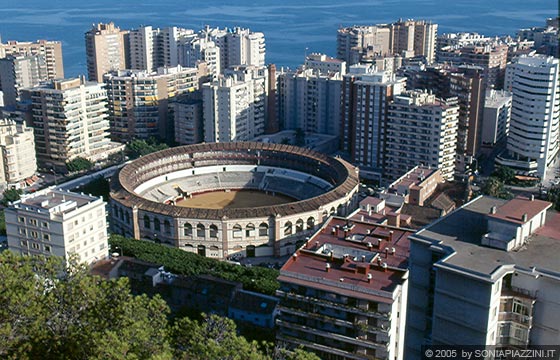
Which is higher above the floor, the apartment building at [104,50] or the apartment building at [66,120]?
the apartment building at [104,50]

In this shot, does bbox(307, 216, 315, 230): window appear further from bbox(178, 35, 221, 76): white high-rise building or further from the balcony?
bbox(178, 35, 221, 76): white high-rise building

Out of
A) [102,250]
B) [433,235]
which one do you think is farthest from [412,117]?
[433,235]

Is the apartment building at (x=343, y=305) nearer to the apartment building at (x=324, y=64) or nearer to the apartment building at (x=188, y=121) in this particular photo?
the apartment building at (x=188, y=121)

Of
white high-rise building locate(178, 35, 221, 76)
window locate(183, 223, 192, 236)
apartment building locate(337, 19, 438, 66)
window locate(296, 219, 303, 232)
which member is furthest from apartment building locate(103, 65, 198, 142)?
apartment building locate(337, 19, 438, 66)

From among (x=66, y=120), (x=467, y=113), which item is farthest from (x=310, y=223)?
(x=66, y=120)

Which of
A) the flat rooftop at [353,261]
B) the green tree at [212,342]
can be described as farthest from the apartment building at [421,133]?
the green tree at [212,342]

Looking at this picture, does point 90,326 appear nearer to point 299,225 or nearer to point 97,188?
point 299,225
